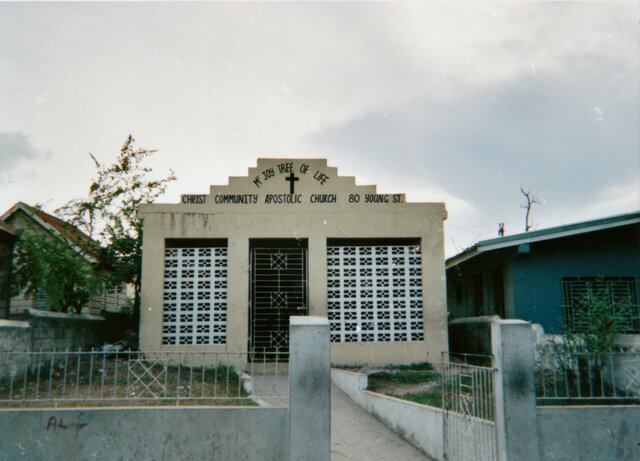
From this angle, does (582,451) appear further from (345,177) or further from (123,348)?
(123,348)

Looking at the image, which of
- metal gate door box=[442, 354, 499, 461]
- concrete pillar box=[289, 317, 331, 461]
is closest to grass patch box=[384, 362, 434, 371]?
metal gate door box=[442, 354, 499, 461]

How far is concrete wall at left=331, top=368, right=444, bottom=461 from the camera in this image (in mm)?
6957

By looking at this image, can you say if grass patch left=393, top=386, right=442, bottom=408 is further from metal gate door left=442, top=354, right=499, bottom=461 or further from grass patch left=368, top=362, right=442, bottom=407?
metal gate door left=442, top=354, right=499, bottom=461

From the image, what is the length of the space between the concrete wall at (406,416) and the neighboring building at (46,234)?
704 cm

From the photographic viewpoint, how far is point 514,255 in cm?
1220

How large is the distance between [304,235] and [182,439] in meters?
6.99

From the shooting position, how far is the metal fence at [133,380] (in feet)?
23.4

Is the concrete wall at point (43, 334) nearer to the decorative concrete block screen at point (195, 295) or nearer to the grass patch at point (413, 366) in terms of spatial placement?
the decorative concrete block screen at point (195, 295)

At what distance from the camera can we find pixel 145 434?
5.84 metres

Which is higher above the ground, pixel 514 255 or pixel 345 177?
pixel 345 177

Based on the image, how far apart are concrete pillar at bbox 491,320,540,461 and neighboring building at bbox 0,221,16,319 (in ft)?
48.8

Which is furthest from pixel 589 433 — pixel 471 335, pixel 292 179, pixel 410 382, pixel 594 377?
pixel 292 179

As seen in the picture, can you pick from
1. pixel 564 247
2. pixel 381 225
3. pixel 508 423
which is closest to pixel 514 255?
pixel 564 247

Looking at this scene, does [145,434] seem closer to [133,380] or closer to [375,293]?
[133,380]
